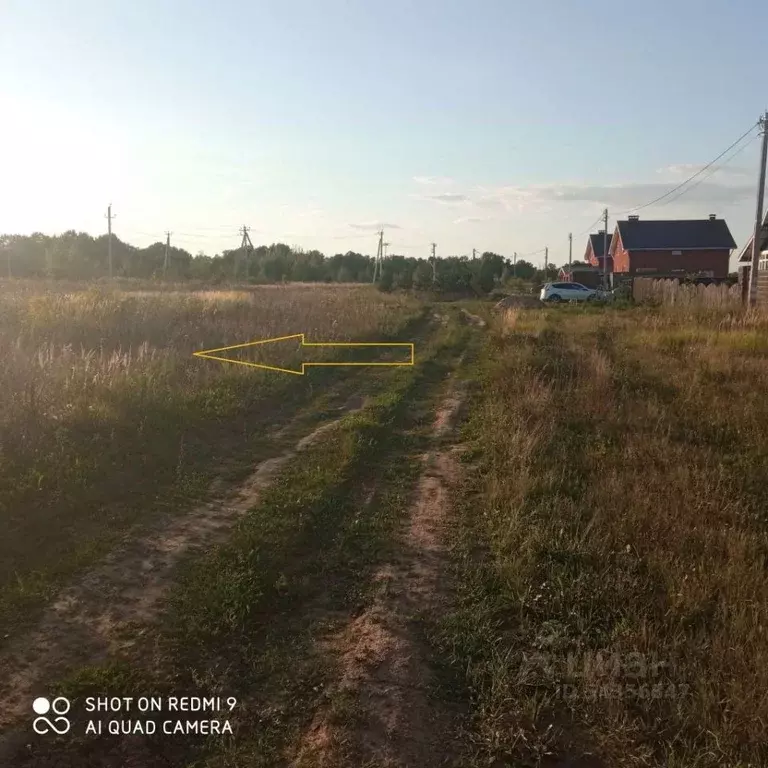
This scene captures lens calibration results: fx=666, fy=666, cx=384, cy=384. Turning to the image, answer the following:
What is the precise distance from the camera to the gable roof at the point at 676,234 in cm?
5775

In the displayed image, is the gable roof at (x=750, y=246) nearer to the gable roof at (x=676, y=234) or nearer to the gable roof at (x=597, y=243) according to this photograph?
the gable roof at (x=676, y=234)

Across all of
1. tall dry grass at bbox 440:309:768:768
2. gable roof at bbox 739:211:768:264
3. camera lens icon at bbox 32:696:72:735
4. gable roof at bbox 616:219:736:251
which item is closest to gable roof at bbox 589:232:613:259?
gable roof at bbox 616:219:736:251

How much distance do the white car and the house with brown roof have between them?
1592 centimetres

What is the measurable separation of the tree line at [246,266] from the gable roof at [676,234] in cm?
1254

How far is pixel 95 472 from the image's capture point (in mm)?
6277

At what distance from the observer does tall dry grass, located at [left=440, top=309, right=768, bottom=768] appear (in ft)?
10.2

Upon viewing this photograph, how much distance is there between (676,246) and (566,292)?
69.6 feet

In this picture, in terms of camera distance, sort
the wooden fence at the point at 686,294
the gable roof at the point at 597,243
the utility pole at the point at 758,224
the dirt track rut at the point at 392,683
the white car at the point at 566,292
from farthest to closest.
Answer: the gable roof at the point at 597,243, the white car at the point at 566,292, the wooden fence at the point at 686,294, the utility pole at the point at 758,224, the dirt track rut at the point at 392,683

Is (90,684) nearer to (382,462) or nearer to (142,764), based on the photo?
(142,764)

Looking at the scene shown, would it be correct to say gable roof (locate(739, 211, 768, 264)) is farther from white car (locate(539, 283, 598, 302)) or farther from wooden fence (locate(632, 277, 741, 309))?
white car (locate(539, 283, 598, 302))

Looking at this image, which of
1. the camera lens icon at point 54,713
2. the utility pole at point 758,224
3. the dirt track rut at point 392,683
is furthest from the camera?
the utility pole at point 758,224

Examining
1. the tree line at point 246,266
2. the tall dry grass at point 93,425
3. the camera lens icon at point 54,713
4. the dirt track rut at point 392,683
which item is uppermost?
the tree line at point 246,266

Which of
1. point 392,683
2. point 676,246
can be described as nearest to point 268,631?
point 392,683

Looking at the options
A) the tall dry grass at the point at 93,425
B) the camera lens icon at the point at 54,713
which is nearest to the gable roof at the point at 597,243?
the tall dry grass at the point at 93,425
